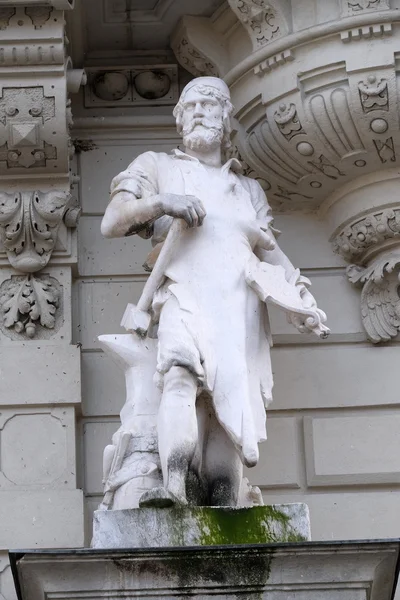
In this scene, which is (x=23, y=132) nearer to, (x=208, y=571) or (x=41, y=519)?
(x=41, y=519)

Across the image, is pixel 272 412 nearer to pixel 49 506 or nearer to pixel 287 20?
pixel 49 506

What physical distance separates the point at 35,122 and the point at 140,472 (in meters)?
2.00

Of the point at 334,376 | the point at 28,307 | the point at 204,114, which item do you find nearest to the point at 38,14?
the point at 204,114

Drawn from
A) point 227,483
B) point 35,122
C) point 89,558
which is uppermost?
point 35,122

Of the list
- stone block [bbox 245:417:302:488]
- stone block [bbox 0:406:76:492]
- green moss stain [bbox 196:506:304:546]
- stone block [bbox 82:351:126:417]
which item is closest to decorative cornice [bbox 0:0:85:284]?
stone block [bbox 82:351:126:417]

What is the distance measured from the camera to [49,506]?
809 centimetres

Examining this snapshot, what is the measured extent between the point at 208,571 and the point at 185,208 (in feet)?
5.17

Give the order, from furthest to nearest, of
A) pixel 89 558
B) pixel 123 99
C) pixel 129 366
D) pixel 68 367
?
pixel 123 99 < pixel 68 367 < pixel 129 366 < pixel 89 558

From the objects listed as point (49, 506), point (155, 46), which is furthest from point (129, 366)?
point (155, 46)

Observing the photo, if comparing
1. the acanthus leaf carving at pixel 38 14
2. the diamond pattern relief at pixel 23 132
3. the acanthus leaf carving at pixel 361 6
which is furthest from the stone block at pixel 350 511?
the acanthus leaf carving at pixel 38 14

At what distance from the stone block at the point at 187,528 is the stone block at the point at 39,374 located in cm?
161

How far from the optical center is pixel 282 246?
8883 millimetres

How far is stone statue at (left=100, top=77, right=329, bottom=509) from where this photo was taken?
23.2ft

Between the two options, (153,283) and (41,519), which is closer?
(153,283)
